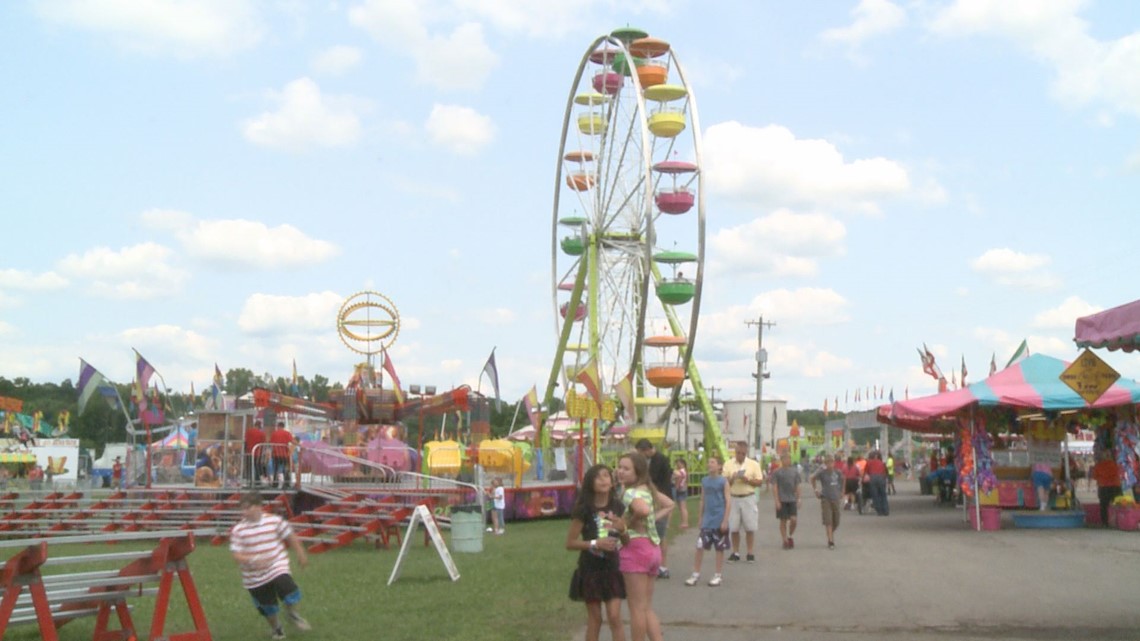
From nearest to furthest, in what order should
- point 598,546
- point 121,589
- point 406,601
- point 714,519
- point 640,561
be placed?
point 598,546
point 640,561
point 121,589
point 406,601
point 714,519

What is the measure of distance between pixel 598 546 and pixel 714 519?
637cm

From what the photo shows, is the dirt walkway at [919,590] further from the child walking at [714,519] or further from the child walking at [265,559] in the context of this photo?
the child walking at [265,559]

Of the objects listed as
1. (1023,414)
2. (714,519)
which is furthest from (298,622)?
(1023,414)

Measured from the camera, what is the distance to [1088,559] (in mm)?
16109

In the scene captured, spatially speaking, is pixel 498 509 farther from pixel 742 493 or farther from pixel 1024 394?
pixel 1024 394

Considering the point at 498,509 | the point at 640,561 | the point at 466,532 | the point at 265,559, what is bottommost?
the point at 466,532

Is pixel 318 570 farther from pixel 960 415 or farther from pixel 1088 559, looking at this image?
pixel 960 415

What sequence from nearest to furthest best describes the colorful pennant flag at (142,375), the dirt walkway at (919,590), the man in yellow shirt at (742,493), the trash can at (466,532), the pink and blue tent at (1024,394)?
the dirt walkway at (919,590) → the man in yellow shirt at (742,493) → the trash can at (466,532) → the pink and blue tent at (1024,394) → the colorful pennant flag at (142,375)

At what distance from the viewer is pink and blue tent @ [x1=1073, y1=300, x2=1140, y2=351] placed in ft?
31.1

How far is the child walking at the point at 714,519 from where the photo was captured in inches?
546

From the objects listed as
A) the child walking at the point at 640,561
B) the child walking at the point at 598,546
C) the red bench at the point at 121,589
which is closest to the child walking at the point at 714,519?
the child walking at the point at 640,561

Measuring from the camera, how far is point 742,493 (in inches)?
628

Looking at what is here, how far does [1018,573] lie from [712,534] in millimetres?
3645

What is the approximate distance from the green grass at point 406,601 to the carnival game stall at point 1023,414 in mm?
8236
